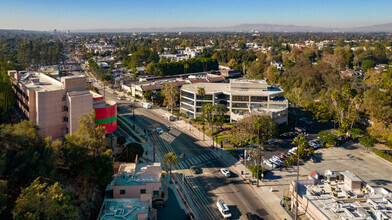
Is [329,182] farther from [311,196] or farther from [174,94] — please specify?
[174,94]

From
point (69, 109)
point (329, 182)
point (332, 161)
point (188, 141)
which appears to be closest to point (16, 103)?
Answer: point (69, 109)

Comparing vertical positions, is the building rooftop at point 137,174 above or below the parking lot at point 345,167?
above

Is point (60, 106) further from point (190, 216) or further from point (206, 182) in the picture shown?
point (190, 216)

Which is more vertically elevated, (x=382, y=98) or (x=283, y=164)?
(x=382, y=98)

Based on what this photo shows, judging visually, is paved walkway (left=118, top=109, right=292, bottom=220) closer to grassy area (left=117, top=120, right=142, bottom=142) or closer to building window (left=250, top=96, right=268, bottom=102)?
grassy area (left=117, top=120, right=142, bottom=142)

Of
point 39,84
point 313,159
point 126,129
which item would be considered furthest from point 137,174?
point 313,159

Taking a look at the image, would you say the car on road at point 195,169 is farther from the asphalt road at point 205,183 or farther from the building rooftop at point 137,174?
the building rooftop at point 137,174

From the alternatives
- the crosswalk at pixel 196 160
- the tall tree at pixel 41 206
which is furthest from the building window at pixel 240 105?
the tall tree at pixel 41 206
